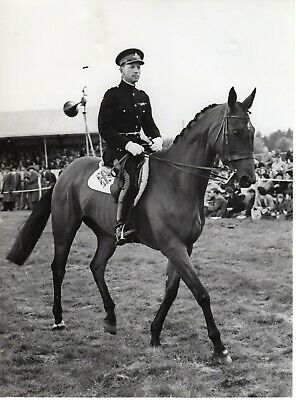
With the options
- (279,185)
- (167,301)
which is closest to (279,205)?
(279,185)

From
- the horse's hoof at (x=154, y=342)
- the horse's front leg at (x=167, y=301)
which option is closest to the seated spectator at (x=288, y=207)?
the horse's front leg at (x=167, y=301)

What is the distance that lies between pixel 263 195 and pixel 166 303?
153 cm

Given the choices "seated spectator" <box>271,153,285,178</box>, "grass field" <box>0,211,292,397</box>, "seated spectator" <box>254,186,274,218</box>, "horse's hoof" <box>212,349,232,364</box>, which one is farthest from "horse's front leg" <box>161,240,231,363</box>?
"seated spectator" <box>254,186,274,218</box>

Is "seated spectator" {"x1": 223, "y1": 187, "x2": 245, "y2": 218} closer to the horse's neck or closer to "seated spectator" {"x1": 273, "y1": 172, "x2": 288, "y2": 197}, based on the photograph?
"seated spectator" {"x1": 273, "y1": 172, "x2": 288, "y2": 197}

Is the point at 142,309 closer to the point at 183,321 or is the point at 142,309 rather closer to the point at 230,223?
the point at 183,321

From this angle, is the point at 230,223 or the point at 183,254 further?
the point at 230,223

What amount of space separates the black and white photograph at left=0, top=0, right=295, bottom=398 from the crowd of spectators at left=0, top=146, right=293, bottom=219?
0.03m

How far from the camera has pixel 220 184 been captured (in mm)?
4055

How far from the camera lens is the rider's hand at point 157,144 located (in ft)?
10.5

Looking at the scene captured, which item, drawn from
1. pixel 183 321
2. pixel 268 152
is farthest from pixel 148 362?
pixel 268 152

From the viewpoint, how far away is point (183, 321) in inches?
127

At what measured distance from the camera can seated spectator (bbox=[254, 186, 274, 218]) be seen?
3.72 m

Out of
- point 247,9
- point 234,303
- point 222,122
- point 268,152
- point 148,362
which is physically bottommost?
point 148,362

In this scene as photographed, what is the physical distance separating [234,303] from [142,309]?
1.95 ft
